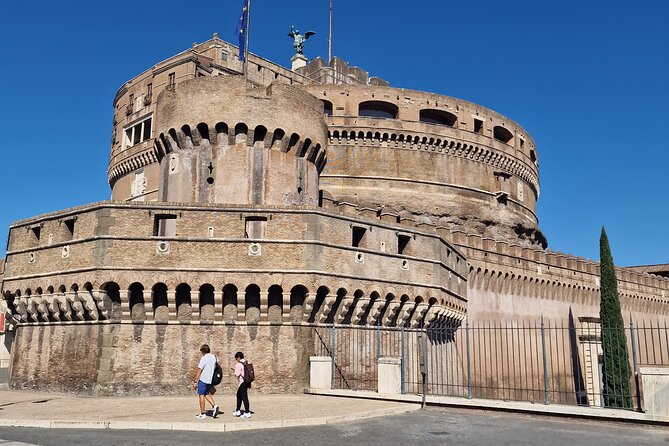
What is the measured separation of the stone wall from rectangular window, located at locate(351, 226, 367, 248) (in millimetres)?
3294

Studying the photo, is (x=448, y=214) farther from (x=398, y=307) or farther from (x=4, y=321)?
(x=4, y=321)

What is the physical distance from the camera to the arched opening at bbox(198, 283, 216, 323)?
17.5 meters

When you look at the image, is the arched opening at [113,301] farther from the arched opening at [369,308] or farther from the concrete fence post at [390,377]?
the concrete fence post at [390,377]

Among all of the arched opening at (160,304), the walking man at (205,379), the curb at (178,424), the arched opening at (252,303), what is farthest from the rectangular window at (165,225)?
the curb at (178,424)

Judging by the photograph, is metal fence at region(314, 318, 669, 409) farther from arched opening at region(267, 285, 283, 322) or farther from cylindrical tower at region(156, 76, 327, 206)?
cylindrical tower at region(156, 76, 327, 206)

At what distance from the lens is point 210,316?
689 inches

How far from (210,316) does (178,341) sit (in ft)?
3.69

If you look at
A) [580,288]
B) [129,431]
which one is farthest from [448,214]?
[129,431]

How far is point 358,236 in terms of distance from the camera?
1962 centimetres

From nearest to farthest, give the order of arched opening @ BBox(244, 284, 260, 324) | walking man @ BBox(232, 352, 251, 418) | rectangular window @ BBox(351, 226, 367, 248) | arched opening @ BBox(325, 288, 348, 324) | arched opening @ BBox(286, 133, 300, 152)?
walking man @ BBox(232, 352, 251, 418) → arched opening @ BBox(244, 284, 260, 324) → arched opening @ BBox(325, 288, 348, 324) → rectangular window @ BBox(351, 226, 367, 248) → arched opening @ BBox(286, 133, 300, 152)

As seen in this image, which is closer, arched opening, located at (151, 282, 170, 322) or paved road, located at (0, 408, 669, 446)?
paved road, located at (0, 408, 669, 446)

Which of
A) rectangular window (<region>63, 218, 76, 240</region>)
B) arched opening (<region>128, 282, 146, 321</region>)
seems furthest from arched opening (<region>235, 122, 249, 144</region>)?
arched opening (<region>128, 282, 146, 321</region>)

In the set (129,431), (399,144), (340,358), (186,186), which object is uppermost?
(399,144)

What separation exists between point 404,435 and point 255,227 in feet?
31.8
